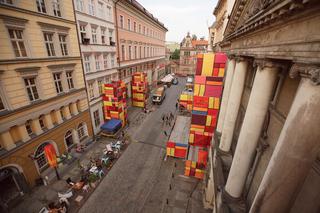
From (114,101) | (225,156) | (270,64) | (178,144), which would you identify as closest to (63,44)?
(114,101)

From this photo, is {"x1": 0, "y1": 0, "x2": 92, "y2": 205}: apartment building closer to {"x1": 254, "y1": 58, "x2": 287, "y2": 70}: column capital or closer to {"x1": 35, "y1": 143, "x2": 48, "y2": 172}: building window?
{"x1": 35, "y1": 143, "x2": 48, "y2": 172}: building window

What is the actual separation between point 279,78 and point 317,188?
12.2 feet

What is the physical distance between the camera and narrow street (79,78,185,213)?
40.1 feet

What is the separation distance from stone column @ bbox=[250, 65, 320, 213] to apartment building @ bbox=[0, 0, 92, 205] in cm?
1584

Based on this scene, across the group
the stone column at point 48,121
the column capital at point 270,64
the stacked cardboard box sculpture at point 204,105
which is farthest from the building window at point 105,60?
the column capital at point 270,64

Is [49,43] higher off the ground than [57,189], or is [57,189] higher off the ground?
[49,43]

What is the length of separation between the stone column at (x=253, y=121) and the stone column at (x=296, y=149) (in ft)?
5.78

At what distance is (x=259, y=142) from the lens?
20.9ft

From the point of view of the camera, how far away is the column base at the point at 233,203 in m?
6.71

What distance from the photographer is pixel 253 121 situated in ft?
18.7

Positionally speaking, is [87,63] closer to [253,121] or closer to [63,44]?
[63,44]

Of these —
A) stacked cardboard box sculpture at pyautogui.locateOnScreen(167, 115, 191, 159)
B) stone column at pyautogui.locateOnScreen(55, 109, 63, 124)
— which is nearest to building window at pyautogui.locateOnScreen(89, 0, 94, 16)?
stone column at pyautogui.locateOnScreen(55, 109, 63, 124)

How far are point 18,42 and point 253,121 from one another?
1681 cm

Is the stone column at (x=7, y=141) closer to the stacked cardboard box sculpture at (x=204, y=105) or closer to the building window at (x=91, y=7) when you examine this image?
the stacked cardboard box sculpture at (x=204, y=105)
